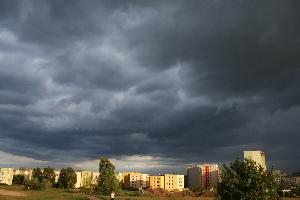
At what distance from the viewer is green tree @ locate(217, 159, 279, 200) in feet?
132

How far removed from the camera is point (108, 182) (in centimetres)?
11381

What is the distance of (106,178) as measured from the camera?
114m

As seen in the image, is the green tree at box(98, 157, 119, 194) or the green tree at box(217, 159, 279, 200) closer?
the green tree at box(217, 159, 279, 200)

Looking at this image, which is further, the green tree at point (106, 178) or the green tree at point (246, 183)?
the green tree at point (106, 178)

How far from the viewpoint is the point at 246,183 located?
40.8m

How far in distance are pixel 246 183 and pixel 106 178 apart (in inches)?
3102

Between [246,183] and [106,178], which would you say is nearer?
[246,183]

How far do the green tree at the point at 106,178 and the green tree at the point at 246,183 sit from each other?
74980 mm

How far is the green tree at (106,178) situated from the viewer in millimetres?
114062

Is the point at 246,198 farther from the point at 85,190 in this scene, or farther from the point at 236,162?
the point at 85,190

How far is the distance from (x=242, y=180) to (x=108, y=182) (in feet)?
256

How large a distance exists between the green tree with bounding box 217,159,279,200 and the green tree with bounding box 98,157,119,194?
74980 mm

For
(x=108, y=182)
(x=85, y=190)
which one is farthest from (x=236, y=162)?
(x=85, y=190)

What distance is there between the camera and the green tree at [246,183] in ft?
132
